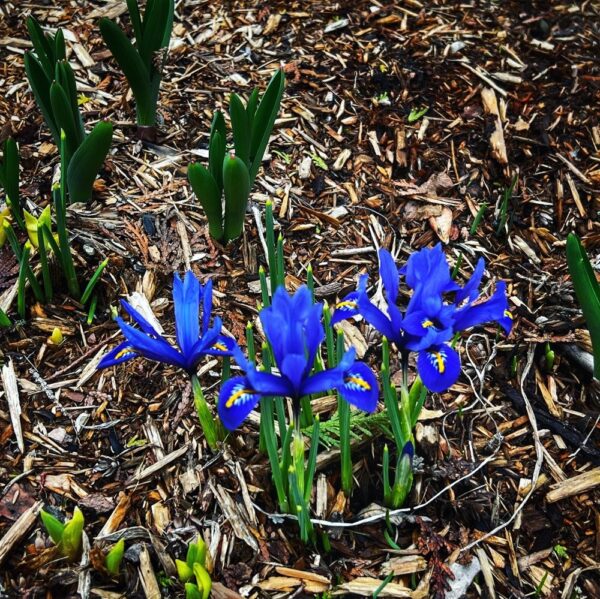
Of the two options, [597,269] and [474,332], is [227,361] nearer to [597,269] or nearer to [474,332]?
[474,332]

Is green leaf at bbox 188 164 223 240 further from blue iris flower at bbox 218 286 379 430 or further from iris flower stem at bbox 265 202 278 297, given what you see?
blue iris flower at bbox 218 286 379 430

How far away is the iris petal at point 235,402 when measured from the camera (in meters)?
1.66

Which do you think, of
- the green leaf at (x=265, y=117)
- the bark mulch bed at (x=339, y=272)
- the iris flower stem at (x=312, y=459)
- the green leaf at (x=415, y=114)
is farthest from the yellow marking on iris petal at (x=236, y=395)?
the green leaf at (x=415, y=114)

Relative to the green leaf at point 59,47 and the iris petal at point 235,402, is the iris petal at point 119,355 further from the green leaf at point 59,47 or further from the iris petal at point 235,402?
the green leaf at point 59,47

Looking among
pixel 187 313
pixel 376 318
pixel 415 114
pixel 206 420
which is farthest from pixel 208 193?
pixel 415 114

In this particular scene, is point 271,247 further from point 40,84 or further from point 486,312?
point 40,84

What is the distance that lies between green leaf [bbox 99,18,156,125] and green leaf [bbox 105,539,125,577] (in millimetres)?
1815

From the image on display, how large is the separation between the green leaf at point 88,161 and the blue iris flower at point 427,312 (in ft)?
3.93

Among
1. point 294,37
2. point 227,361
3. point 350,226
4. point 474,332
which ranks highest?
point 294,37

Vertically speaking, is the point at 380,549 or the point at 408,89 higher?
the point at 408,89

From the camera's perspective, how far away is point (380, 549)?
6.73ft

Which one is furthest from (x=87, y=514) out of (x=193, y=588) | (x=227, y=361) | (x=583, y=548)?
(x=583, y=548)

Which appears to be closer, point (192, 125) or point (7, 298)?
point (7, 298)

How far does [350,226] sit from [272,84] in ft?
2.28
